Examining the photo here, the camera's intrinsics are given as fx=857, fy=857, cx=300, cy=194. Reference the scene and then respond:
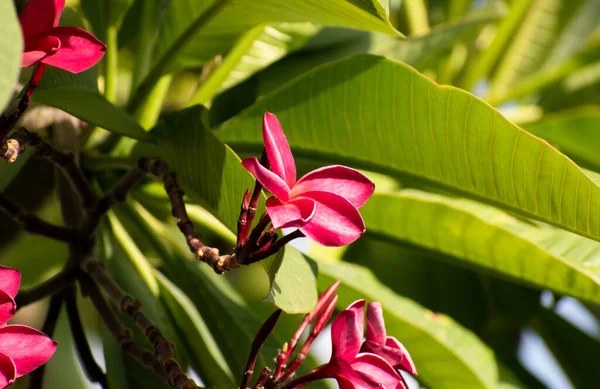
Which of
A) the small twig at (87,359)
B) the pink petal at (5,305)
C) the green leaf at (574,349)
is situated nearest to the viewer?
the pink petal at (5,305)

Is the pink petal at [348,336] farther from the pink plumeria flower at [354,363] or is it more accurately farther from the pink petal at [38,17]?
the pink petal at [38,17]

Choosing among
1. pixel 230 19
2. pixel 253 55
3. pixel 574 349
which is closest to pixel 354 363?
pixel 230 19

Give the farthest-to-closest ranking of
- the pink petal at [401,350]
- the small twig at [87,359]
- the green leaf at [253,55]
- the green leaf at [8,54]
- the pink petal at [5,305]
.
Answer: the green leaf at [253,55] < the small twig at [87,359] < the pink petal at [401,350] < the pink petal at [5,305] < the green leaf at [8,54]

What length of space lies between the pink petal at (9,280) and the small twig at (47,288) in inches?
11.9

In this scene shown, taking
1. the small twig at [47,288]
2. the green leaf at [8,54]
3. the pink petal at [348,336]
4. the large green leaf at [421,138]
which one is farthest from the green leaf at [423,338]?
the green leaf at [8,54]

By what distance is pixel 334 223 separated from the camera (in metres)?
0.51

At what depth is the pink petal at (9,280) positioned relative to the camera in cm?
52

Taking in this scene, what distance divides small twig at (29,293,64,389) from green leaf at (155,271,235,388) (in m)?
0.19

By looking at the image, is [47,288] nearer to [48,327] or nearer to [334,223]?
[48,327]

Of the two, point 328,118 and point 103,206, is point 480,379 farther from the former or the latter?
point 103,206

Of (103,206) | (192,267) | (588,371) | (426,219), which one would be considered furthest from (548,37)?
(103,206)

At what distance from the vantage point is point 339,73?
0.82 metres

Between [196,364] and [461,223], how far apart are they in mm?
350

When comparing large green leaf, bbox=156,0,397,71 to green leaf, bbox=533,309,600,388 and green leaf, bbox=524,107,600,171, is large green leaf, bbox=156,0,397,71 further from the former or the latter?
green leaf, bbox=533,309,600,388
